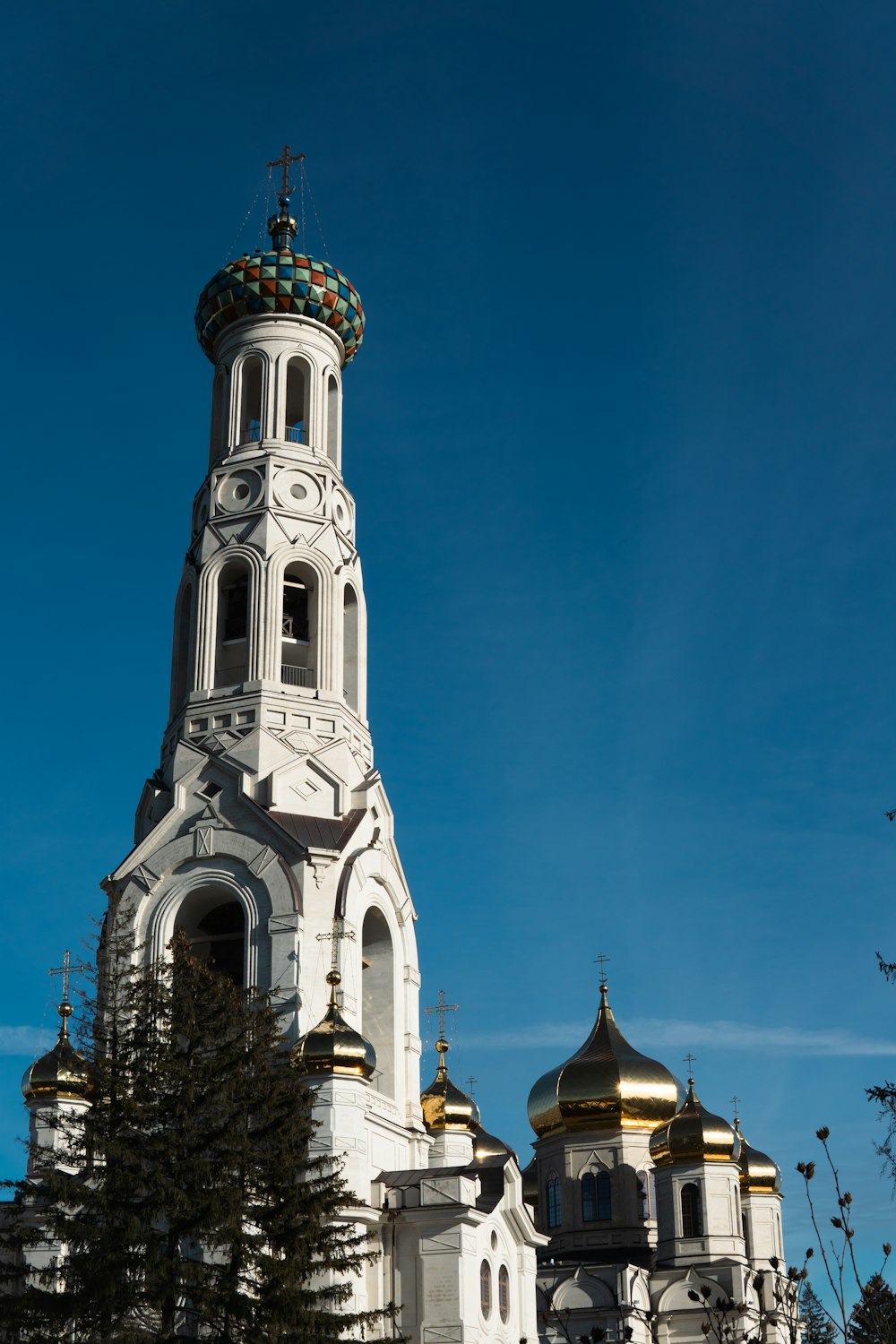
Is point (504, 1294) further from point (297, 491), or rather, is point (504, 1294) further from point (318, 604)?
point (297, 491)

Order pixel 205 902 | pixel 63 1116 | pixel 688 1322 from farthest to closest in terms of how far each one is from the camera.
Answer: pixel 688 1322
pixel 205 902
pixel 63 1116

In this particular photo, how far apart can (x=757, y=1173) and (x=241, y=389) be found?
23338 millimetres

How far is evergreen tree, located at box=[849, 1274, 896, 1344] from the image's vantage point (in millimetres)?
8562

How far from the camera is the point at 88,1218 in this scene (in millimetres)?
20422

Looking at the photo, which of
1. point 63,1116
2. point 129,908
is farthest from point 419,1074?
point 63,1116

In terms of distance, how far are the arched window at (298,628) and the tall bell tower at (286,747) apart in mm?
41

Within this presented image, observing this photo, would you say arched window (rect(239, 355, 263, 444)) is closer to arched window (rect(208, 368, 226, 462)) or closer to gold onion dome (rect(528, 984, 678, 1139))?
arched window (rect(208, 368, 226, 462))

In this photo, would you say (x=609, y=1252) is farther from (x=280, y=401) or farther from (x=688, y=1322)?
(x=280, y=401)

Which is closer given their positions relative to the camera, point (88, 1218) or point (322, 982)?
point (88, 1218)

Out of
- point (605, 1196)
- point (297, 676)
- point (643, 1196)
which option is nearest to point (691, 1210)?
point (643, 1196)

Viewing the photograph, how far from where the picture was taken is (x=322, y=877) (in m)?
29.3

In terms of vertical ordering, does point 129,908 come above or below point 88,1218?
above

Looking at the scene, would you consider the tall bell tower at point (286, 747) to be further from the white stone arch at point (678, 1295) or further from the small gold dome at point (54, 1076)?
the white stone arch at point (678, 1295)

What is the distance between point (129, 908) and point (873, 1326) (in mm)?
22498
